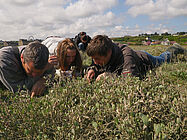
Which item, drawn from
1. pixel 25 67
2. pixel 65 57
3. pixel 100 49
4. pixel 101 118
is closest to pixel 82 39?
pixel 65 57

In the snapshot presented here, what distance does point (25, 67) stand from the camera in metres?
2.73

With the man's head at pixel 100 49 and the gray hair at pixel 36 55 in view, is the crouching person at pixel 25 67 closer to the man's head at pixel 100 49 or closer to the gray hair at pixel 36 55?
the gray hair at pixel 36 55

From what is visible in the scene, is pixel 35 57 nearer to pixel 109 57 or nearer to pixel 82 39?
pixel 109 57

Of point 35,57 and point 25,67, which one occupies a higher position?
point 35,57

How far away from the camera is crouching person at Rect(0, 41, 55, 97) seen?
8.30 feet

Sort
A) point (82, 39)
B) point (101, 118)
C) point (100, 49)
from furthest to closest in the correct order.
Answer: point (82, 39), point (100, 49), point (101, 118)

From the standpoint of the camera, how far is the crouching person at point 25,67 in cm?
253

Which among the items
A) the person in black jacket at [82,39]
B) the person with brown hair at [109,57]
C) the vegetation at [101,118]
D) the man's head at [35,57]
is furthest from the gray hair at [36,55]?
the person in black jacket at [82,39]

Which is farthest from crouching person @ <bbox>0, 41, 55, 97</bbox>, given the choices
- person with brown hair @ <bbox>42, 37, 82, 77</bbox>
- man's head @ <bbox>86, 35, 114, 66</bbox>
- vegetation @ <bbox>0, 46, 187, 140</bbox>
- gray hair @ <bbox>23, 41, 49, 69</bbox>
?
vegetation @ <bbox>0, 46, 187, 140</bbox>

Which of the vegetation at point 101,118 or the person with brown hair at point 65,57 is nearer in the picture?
the vegetation at point 101,118

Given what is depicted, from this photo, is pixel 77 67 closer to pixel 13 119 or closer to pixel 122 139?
pixel 13 119

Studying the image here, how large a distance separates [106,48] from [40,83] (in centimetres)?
120

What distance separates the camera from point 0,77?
8.98 feet

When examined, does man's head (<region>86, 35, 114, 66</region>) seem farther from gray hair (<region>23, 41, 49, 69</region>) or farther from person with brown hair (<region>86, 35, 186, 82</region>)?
gray hair (<region>23, 41, 49, 69</region>)
